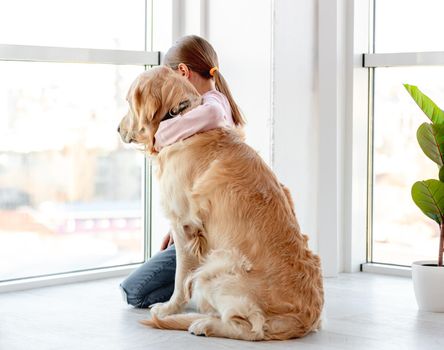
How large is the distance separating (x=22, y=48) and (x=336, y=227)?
183 cm

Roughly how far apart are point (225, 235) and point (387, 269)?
5.74 ft

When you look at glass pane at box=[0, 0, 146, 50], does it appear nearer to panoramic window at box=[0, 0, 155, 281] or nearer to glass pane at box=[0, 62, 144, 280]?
panoramic window at box=[0, 0, 155, 281]

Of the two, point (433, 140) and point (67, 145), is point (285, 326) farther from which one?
point (67, 145)

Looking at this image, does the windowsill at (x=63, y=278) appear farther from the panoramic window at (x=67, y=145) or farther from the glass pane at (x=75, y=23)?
the glass pane at (x=75, y=23)

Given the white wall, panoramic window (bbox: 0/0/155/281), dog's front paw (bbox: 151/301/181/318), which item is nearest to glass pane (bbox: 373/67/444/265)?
the white wall

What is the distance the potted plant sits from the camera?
3492 millimetres

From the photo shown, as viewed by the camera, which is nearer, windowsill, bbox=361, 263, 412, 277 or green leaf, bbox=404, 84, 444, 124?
green leaf, bbox=404, 84, 444, 124

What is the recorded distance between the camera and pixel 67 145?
166 inches

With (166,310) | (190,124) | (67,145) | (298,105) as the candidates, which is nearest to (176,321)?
(166,310)

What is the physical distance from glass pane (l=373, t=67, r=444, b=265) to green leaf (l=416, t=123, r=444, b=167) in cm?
88

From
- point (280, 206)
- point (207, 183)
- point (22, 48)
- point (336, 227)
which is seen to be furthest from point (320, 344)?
point (22, 48)

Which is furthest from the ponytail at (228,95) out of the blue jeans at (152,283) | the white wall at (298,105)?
the white wall at (298,105)

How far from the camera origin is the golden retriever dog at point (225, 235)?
289 centimetres

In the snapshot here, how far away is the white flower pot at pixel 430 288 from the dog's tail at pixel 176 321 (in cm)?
105
